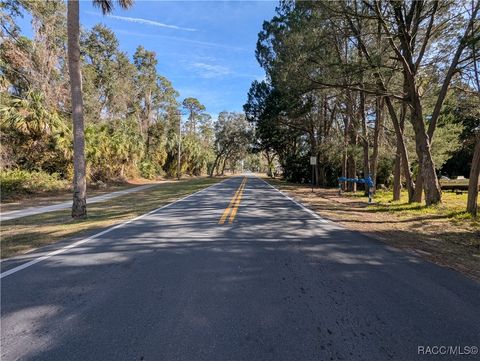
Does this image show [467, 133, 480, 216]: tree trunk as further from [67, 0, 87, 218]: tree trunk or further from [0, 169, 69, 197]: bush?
[0, 169, 69, 197]: bush

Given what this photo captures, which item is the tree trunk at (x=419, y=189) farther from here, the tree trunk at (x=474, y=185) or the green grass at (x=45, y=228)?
the green grass at (x=45, y=228)

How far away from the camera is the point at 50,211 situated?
11977 millimetres

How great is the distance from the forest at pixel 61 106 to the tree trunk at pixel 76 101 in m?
3.30

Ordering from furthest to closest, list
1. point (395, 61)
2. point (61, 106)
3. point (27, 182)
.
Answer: point (61, 106), point (27, 182), point (395, 61)

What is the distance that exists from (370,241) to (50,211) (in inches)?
468

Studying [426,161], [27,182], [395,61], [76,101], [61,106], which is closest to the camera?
[76,101]

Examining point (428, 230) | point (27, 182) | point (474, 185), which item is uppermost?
point (474, 185)

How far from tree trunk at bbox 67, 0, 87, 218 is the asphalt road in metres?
4.17

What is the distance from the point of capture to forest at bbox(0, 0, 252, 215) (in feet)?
57.7

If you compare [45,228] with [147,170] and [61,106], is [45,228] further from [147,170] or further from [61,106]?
[147,170]

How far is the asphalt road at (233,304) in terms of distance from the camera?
276 centimetres

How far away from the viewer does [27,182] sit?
16.8 metres

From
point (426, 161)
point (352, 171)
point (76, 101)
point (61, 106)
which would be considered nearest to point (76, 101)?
point (76, 101)

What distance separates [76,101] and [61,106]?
17203 mm
